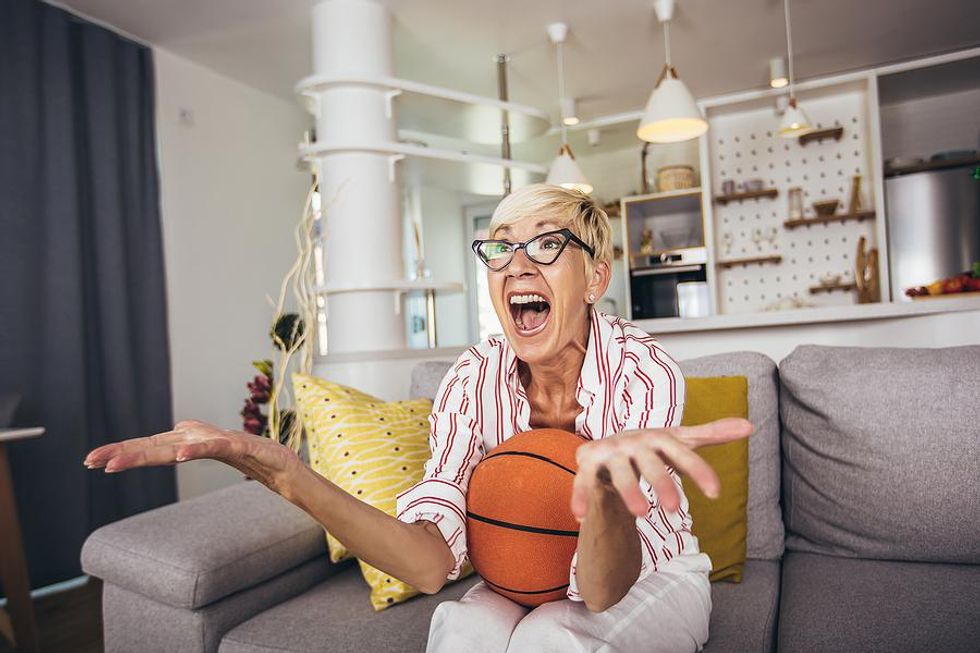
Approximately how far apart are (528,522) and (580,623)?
170mm

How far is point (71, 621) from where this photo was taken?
267cm

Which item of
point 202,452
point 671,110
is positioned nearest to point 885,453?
point 202,452

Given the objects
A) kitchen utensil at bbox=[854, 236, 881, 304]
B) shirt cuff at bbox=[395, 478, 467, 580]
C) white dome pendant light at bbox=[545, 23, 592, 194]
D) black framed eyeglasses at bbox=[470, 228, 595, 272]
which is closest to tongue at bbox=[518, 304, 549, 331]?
black framed eyeglasses at bbox=[470, 228, 595, 272]

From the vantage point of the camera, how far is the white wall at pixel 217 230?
13.1 feet

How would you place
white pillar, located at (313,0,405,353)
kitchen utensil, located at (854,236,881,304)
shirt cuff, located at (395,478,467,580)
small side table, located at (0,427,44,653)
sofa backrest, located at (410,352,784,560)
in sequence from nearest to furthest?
shirt cuff, located at (395,478,467,580), sofa backrest, located at (410,352,784,560), small side table, located at (0,427,44,653), white pillar, located at (313,0,405,353), kitchen utensil, located at (854,236,881,304)

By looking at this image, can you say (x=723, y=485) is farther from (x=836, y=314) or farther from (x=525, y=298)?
(x=836, y=314)

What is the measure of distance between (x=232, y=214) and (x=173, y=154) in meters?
0.54

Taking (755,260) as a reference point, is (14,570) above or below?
below

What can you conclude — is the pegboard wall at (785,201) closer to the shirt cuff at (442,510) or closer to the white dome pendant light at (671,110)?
the white dome pendant light at (671,110)

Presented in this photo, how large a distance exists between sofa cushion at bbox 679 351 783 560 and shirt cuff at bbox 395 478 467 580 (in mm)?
897

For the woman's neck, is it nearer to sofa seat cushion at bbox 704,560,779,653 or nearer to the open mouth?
the open mouth

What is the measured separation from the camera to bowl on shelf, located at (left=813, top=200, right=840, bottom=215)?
16.8ft

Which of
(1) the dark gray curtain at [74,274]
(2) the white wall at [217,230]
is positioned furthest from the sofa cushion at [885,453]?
(2) the white wall at [217,230]

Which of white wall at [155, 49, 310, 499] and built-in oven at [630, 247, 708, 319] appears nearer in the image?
white wall at [155, 49, 310, 499]
